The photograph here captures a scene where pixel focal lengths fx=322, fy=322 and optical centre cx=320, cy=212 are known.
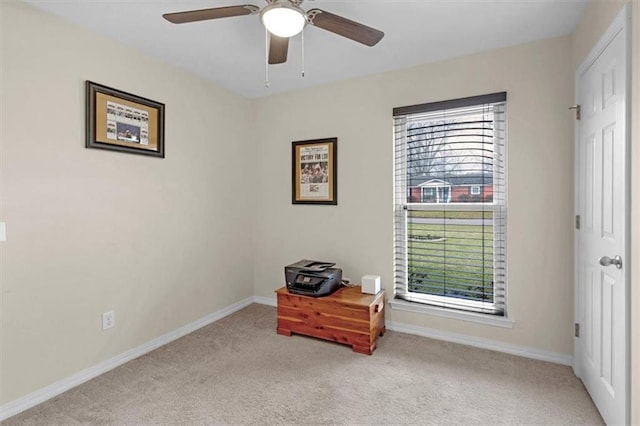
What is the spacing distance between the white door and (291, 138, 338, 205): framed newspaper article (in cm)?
192

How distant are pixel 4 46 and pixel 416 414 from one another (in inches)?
122

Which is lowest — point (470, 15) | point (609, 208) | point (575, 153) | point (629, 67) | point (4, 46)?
point (609, 208)

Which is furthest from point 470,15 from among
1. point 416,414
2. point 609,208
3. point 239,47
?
point 416,414

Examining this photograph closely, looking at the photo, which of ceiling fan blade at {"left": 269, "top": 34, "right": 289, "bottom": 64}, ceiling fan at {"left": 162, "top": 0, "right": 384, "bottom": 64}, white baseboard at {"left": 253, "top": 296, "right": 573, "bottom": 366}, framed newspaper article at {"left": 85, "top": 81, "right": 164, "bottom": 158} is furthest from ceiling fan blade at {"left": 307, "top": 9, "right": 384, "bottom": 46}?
white baseboard at {"left": 253, "top": 296, "right": 573, "bottom": 366}

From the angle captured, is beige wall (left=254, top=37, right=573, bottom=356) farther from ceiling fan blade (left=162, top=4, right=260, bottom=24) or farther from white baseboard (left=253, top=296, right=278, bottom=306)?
ceiling fan blade (left=162, top=4, right=260, bottom=24)

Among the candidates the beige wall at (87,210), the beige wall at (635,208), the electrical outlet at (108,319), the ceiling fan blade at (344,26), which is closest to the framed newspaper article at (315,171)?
the beige wall at (87,210)

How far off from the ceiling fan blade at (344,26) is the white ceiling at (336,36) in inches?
10.8

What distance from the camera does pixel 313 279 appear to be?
2.79 meters

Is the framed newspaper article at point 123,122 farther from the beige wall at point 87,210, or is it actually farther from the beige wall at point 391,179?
the beige wall at point 391,179

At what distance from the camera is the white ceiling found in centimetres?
193

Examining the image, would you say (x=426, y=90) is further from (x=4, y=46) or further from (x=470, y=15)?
(x=4, y=46)

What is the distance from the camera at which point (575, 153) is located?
7.14 feet

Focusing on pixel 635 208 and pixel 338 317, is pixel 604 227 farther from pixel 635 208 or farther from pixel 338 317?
pixel 338 317

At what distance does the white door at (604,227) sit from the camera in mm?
1500
